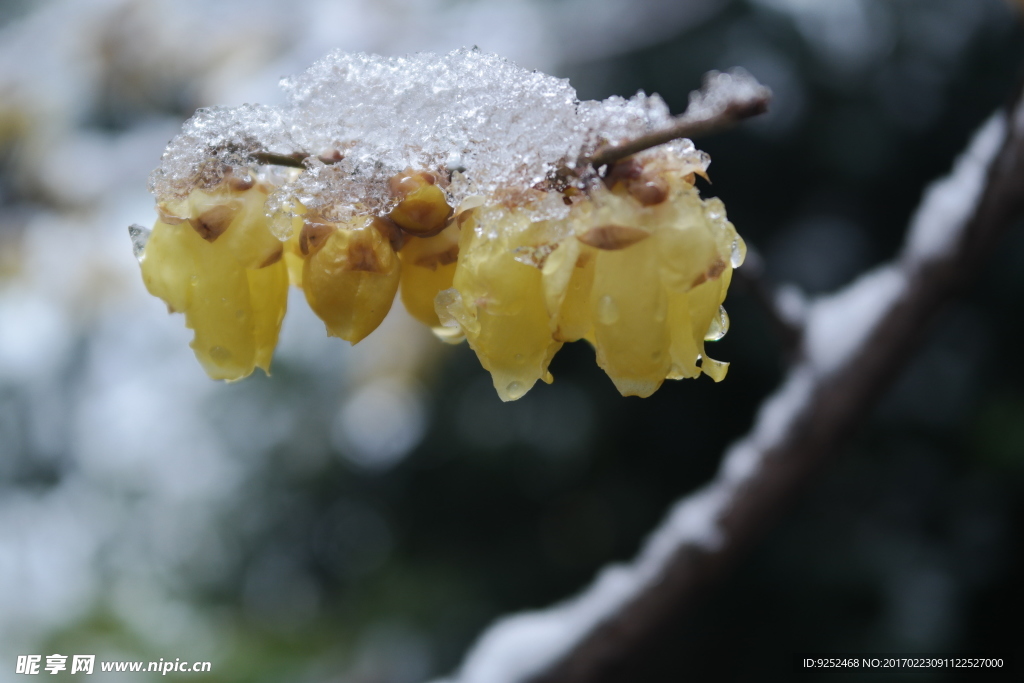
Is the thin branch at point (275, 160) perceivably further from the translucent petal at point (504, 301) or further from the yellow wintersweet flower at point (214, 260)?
the translucent petal at point (504, 301)

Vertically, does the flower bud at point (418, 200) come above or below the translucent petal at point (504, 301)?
above

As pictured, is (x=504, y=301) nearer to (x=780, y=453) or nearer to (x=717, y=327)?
(x=717, y=327)

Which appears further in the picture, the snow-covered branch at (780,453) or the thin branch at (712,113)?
the snow-covered branch at (780,453)

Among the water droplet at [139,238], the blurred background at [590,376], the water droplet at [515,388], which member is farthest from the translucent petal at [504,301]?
the blurred background at [590,376]

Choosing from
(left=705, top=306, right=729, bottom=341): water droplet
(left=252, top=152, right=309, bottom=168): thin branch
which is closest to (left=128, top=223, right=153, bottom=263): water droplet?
(left=252, top=152, right=309, bottom=168): thin branch

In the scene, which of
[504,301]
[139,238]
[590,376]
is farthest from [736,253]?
[590,376]

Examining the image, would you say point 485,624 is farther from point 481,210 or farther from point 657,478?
point 481,210
